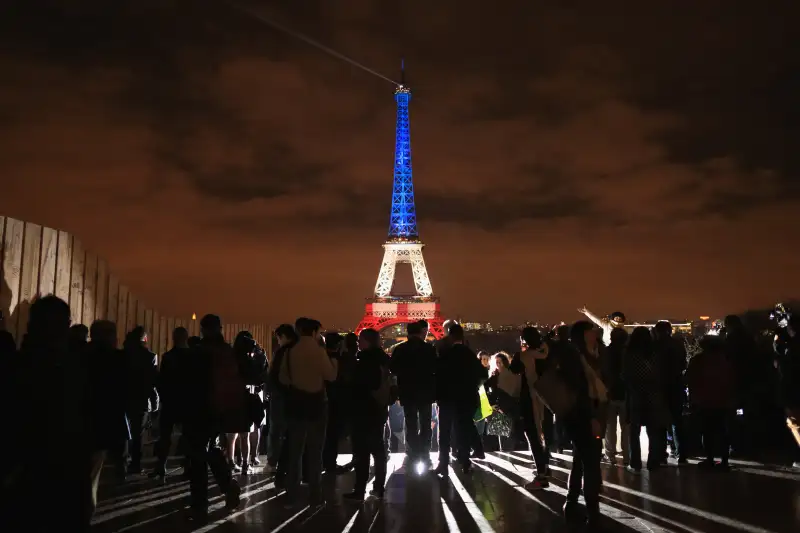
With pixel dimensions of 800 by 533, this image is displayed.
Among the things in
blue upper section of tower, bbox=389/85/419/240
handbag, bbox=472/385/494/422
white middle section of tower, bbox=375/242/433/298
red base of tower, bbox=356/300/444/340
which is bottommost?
handbag, bbox=472/385/494/422

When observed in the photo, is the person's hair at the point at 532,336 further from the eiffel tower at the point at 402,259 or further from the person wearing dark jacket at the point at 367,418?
the eiffel tower at the point at 402,259

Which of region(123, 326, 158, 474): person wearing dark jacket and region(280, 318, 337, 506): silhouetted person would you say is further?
region(123, 326, 158, 474): person wearing dark jacket

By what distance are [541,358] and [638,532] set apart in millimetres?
2371

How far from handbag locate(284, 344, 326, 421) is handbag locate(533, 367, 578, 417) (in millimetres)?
2084

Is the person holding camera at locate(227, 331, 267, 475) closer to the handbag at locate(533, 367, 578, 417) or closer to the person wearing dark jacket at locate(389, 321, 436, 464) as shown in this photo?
the person wearing dark jacket at locate(389, 321, 436, 464)

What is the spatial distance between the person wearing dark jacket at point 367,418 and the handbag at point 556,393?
1762 mm

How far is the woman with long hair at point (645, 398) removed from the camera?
7.98m

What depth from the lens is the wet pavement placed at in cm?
522

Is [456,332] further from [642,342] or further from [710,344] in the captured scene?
[710,344]

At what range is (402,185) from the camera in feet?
252

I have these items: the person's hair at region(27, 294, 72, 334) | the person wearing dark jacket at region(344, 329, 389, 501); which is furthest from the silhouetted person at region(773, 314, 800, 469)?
the person's hair at region(27, 294, 72, 334)

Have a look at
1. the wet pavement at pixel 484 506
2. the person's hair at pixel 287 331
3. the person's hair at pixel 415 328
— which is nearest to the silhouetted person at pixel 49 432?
the wet pavement at pixel 484 506

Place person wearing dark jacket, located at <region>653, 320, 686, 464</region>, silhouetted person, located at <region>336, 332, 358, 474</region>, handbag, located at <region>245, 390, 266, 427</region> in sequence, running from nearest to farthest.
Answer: handbag, located at <region>245, 390, 266, 427</region>
silhouetted person, located at <region>336, 332, 358, 474</region>
person wearing dark jacket, located at <region>653, 320, 686, 464</region>

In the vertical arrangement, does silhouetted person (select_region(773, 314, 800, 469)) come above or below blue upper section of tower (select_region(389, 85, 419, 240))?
below
